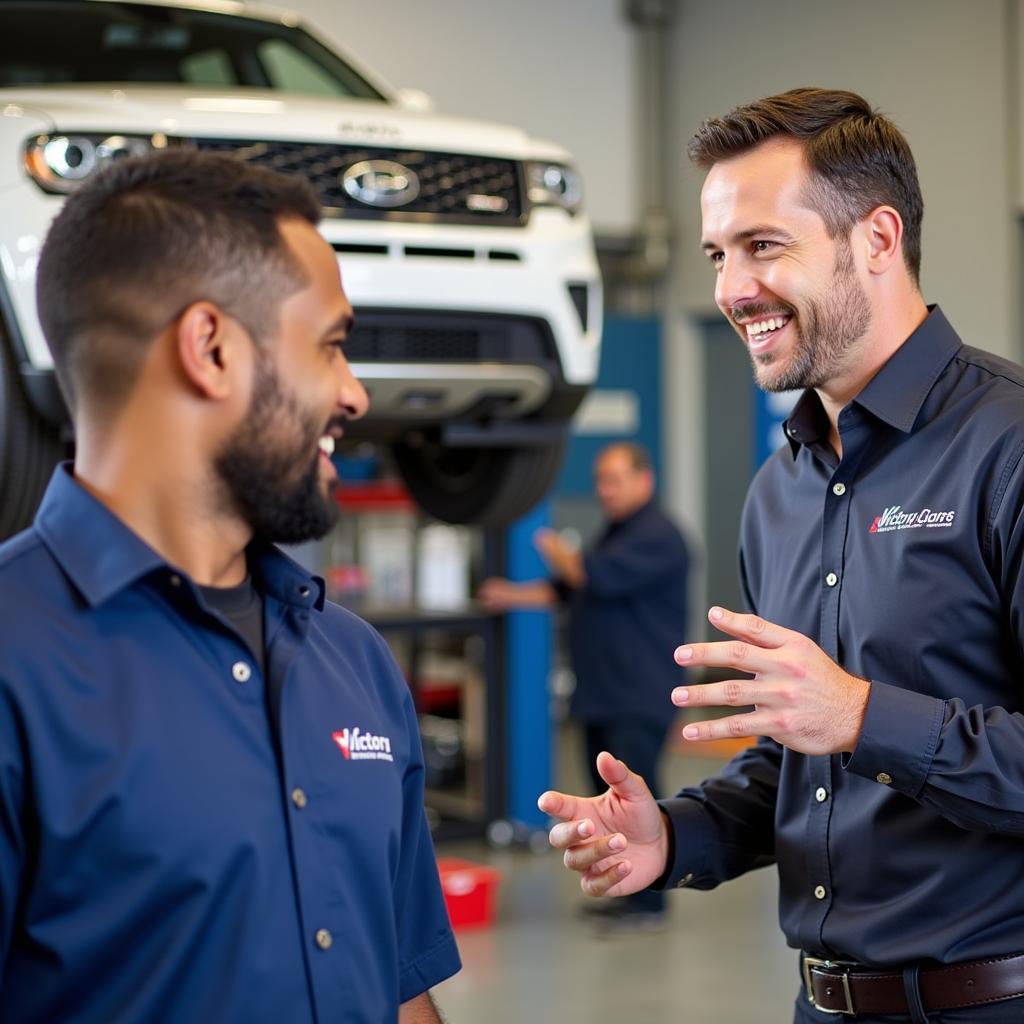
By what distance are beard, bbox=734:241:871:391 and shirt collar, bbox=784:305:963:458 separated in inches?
2.1

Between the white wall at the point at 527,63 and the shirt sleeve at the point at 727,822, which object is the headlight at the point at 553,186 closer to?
the shirt sleeve at the point at 727,822

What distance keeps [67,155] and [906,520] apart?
2.23m

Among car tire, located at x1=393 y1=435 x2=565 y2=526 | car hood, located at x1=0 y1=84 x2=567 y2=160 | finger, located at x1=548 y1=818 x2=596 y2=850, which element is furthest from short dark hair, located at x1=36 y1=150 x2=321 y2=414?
car tire, located at x1=393 y1=435 x2=565 y2=526

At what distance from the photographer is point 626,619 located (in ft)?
18.8

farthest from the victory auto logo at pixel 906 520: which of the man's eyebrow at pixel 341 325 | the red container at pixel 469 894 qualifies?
the red container at pixel 469 894

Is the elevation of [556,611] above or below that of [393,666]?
below

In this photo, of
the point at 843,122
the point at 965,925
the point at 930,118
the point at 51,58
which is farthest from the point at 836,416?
the point at 930,118

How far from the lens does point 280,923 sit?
131cm

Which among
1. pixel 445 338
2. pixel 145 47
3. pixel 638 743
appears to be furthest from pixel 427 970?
pixel 638 743

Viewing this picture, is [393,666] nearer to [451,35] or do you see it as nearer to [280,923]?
[280,923]

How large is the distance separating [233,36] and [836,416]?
3073 mm

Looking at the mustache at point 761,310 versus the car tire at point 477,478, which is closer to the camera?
the mustache at point 761,310

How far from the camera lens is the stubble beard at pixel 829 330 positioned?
1894mm

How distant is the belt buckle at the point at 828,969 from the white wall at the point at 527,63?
8.31 metres
